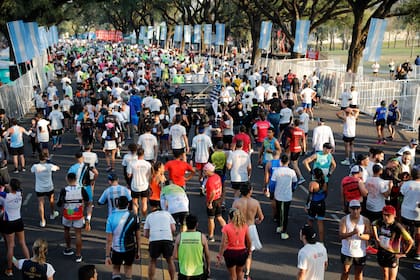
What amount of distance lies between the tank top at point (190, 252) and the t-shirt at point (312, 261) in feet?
4.11

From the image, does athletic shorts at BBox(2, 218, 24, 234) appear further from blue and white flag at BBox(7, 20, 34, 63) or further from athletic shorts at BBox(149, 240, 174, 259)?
blue and white flag at BBox(7, 20, 34, 63)

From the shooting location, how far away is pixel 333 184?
13.0 metres

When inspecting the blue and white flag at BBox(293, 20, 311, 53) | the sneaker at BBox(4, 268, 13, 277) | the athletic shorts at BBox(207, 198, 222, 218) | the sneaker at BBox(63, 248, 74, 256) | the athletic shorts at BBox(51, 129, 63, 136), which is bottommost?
the sneaker at BBox(4, 268, 13, 277)

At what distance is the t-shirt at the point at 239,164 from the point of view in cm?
1027

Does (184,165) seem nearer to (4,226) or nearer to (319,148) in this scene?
(4,226)

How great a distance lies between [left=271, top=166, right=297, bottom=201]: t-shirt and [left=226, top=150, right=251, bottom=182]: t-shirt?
3.45 ft

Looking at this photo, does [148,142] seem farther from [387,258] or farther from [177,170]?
[387,258]

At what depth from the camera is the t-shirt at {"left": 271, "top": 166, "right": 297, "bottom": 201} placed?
364 inches

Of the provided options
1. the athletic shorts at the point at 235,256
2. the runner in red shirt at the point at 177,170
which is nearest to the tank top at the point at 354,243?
the athletic shorts at the point at 235,256

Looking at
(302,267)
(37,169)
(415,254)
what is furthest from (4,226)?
(415,254)

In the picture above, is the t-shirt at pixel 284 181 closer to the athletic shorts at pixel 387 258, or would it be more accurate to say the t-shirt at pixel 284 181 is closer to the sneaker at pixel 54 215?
the athletic shorts at pixel 387 258

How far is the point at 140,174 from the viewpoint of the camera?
9750 millimetres

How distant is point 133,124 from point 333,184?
8.00 metres

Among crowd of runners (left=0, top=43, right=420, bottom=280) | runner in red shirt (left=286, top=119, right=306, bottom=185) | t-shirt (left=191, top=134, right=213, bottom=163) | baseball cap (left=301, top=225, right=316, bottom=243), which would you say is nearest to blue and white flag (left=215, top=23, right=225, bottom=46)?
crowd of runners (left=0, top=43, right=420, bottom=280)
